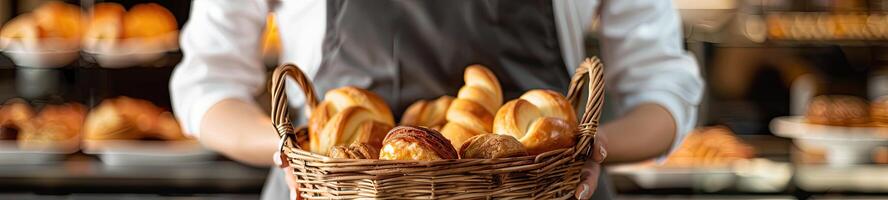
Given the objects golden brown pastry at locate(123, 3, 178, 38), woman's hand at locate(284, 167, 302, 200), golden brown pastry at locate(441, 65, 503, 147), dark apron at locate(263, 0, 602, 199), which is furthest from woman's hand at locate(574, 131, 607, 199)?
golden brown pastry at locate(123, 3, 178, 38)

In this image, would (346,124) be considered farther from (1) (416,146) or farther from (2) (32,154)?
(2) (32,154)

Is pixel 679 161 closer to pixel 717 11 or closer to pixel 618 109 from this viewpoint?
pixel 717 11

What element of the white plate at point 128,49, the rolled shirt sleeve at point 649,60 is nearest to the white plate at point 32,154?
the white plate at point 128,49

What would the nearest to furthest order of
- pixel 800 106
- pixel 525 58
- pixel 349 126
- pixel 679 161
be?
pixel 349 126 → pixel 525 58 → pixel 679 161 → pixel 800 106

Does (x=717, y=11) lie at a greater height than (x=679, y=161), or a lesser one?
greater

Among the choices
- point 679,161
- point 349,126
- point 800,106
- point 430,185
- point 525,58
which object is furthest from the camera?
point 800,106

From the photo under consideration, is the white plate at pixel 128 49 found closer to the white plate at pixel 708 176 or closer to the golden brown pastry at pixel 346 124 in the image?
the white plate at pixel 708 176

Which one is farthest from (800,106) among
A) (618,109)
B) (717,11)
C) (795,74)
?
(618,109)

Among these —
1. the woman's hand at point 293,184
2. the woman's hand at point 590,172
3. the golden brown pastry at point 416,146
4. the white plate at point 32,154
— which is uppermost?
the golden brown pastry at point 416,146
